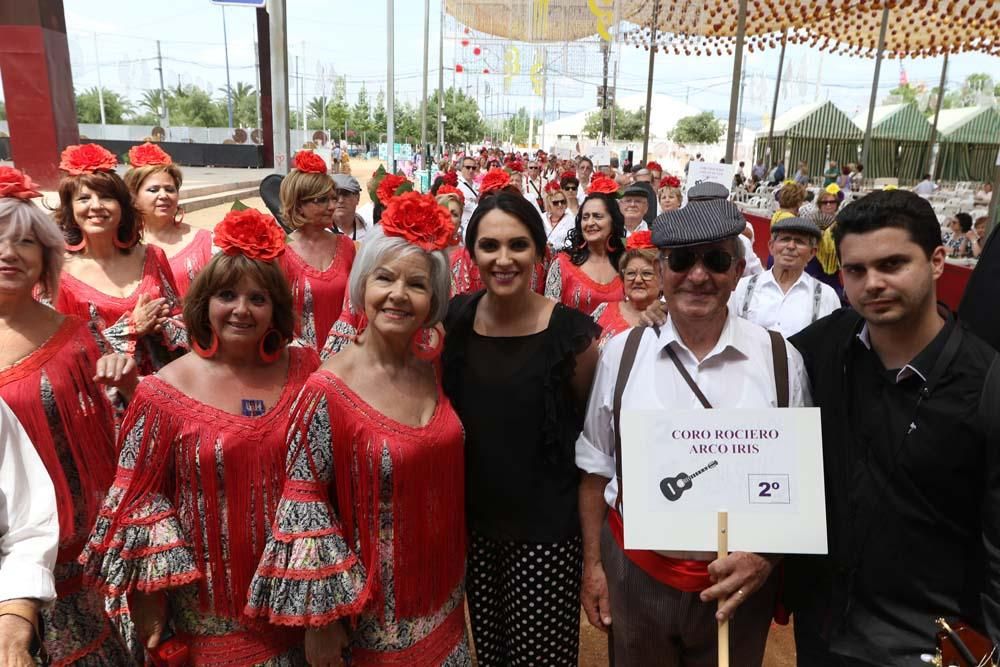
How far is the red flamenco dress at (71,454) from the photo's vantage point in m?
2.23

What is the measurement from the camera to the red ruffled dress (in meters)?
4.32

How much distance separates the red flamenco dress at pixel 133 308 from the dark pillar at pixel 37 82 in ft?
39.1

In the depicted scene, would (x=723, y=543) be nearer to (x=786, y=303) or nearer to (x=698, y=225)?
(x=698, y=225)

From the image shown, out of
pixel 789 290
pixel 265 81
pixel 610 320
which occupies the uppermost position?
pixel 265 81

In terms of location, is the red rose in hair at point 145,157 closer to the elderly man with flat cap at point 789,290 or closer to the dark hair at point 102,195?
the dark hair at point 102,195

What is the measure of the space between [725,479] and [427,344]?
44.8 inches

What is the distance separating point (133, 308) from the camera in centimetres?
345

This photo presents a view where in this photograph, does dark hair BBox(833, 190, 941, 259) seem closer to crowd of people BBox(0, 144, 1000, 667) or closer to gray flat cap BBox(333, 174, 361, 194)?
crowd of people BBox(0, 144, 1000, 667)

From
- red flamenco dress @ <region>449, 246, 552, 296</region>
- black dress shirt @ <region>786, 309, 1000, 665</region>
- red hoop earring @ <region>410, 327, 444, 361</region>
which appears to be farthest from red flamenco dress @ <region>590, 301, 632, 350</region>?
black dress shirt @ <region>786, 309, 1000, 665</region>

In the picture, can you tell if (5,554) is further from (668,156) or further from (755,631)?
(668,156)

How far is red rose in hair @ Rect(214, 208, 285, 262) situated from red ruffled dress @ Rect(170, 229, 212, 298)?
2.23 meters

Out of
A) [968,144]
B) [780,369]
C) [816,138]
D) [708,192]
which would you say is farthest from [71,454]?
[968,144]

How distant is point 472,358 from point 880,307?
131 centimetres

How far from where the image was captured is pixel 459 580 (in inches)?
91.9
